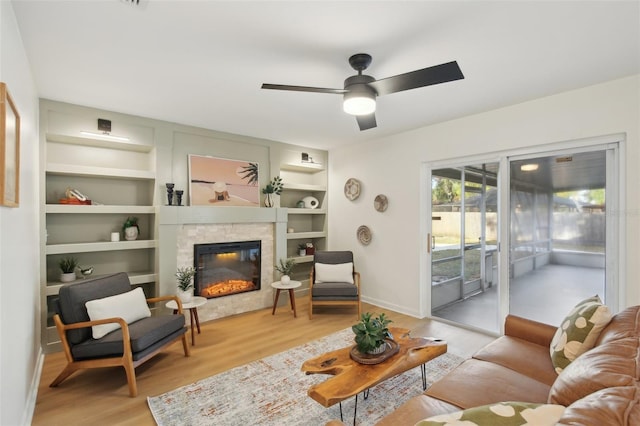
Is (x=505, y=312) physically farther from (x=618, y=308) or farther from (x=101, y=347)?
(x=101, y=347)

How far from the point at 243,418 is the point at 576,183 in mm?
3755

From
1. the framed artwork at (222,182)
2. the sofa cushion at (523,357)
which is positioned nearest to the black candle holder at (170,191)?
the framed artwork at (222,182)

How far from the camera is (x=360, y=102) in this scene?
236cm

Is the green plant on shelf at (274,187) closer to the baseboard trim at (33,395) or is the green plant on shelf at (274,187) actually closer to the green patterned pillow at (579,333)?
the baseboard trim at (33,395)

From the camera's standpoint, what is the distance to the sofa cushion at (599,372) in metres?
1.08

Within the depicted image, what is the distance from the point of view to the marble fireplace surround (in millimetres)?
3871

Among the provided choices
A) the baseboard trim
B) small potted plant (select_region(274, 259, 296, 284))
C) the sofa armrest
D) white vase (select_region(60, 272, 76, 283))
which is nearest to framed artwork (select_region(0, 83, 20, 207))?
the baseboard trim

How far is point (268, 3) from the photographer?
1.79 metres

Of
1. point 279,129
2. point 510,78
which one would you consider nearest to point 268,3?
point 510,78

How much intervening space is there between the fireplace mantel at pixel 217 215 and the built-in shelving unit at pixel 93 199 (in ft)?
0.74

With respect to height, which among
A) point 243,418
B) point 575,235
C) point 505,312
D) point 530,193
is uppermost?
point 530,193

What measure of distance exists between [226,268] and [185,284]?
81 cm

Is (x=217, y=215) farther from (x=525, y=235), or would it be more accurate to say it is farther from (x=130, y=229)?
(x=525, y=235)

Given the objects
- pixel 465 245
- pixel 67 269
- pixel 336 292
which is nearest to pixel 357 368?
pixel 336 292
